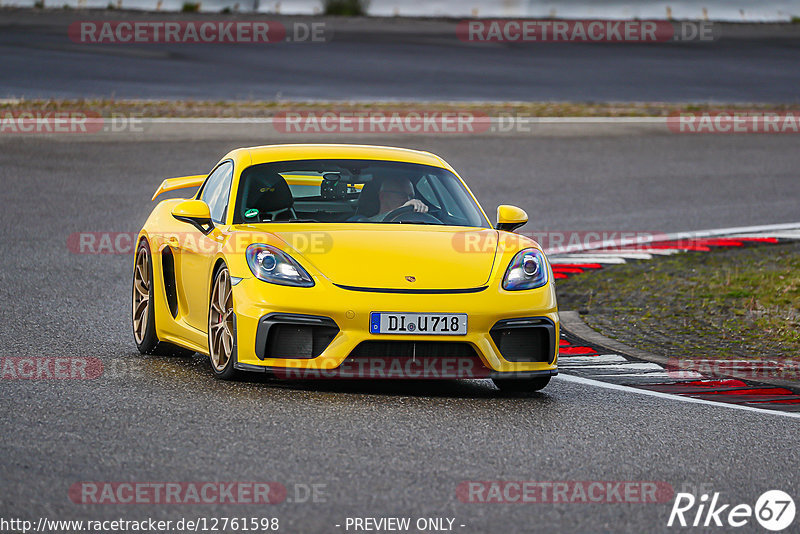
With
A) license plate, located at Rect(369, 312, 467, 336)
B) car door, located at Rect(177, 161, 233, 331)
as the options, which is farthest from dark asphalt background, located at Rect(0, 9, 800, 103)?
license plate, located at Rect(369, 312, 467, 336)

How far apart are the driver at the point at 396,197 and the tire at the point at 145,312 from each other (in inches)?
61.3

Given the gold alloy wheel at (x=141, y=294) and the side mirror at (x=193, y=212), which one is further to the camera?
the gold alloy wheel at (x=141, y=294)

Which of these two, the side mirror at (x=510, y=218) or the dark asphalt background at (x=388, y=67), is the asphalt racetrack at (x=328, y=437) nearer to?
the side mirror at (x=510, y=218)

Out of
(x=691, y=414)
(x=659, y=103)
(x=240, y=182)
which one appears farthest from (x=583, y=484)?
(x=659, y=103)

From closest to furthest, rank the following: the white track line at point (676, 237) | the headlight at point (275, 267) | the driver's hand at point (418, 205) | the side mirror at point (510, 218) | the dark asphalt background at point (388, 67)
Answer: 1. the headlight at point (275, 267)
2. the side mirror at point (510, 218)
3. the driver's hand at point (418, 205)
4. the white track line at point (676, 237)
5. the dark asphalt background at point (388, 67)

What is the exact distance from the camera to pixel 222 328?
7551mm

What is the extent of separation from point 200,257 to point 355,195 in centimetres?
106

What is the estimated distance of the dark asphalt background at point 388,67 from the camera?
22.3 m

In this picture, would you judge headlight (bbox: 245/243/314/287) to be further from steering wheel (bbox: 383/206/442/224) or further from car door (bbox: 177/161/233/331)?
steering wheel (bbox: 383/206/442/224)

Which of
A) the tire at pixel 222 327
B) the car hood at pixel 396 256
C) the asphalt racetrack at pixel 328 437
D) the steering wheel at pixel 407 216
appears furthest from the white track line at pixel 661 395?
the tire at pixel 222 327

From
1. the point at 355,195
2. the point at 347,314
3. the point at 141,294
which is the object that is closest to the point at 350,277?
the point at 347,314

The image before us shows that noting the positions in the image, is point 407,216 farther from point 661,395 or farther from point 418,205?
point 661,395

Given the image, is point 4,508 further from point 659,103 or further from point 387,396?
point 659,103

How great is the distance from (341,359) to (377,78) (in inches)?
683
